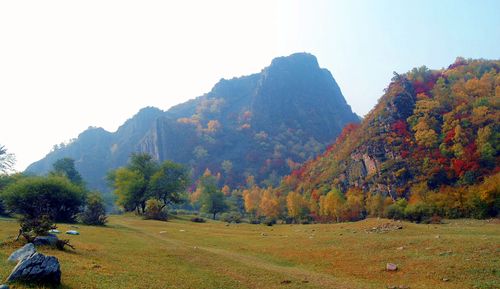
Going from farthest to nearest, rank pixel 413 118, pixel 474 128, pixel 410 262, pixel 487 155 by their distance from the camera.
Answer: pixel 413 118 → pixel 474 128 → pixel 487 155 → pixel 410 262

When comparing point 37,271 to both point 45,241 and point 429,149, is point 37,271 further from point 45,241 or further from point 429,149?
point 429,149

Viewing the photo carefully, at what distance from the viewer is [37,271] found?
1368 centimetres

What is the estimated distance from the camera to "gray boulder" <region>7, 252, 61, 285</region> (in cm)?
1352

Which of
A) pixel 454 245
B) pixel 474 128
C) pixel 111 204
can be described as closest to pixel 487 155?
pixel 474 128

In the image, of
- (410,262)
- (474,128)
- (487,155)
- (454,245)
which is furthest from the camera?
(474,128)

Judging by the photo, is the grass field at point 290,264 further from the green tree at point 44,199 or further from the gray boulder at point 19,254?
the green tree at point 44,199

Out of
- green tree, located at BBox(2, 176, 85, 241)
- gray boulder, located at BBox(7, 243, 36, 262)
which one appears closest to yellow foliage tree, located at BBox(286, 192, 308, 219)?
green tree, located at BBox(2, 176, 85, 241)

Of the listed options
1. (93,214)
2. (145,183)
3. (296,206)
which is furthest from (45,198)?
(296,206)

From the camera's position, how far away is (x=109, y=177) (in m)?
89.8

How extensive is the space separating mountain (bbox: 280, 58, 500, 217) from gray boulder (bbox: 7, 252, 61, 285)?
195 feet

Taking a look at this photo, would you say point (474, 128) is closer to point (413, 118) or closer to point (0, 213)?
point (413, 118)

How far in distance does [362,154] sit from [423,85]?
36.4 meters

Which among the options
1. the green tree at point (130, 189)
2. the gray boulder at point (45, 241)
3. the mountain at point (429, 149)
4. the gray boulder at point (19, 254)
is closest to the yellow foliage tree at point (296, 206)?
the mountain at point (429, 149)

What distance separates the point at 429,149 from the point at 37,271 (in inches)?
3534
